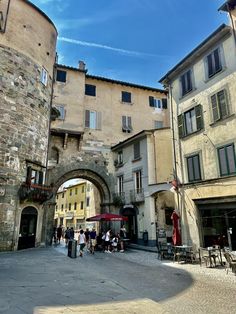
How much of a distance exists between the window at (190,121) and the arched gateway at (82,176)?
10603mm

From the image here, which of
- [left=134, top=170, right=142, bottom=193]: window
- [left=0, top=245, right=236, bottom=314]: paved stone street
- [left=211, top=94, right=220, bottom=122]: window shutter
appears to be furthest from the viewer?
[left=134, top=170, right=142, bottom=193]: window

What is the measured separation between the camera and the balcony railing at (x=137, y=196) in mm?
21016

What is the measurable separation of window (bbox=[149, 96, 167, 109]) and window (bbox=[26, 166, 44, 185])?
49.5 feet

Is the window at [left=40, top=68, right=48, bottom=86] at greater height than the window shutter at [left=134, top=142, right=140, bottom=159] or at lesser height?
greater

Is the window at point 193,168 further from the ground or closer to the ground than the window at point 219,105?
closer to the ground

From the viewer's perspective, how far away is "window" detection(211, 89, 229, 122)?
1371 cm

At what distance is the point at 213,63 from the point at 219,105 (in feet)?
8.97

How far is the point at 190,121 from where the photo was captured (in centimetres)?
1611

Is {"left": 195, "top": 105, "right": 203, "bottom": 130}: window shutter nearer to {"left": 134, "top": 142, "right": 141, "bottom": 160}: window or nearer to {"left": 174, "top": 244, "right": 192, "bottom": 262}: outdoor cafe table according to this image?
{"left": 174, "top": 244, "right": 192, "bottom": 262}: outdoor cafe table

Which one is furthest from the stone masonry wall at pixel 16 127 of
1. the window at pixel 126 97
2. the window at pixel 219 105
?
the window at pixel 219 105

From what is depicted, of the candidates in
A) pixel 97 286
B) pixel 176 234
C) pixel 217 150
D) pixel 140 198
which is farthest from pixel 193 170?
pixel 97 286

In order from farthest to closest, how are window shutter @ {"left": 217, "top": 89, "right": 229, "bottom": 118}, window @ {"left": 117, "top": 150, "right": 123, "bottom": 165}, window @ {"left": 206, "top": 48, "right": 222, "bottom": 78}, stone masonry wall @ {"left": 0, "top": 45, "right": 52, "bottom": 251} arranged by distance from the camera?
window @ {"left": 117, "top": 150, "right": 123, "bottom": 165}, stone masonry wall @ {"left": 0, "top": 45, "right": 52, "bottom": 251}, window @ {"left": 206, "top": 48, "right": 222, "bottom": 78}, window shutter @ {"left": 217, "top": 89, "right": 229, "bottom": 118}

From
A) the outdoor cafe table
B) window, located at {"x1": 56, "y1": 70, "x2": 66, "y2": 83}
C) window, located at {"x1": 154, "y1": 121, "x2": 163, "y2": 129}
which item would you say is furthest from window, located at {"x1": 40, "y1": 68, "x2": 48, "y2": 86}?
the outdoor cafe table

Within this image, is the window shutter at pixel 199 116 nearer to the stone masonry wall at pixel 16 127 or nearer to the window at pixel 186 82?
the window at pixel 186 82
